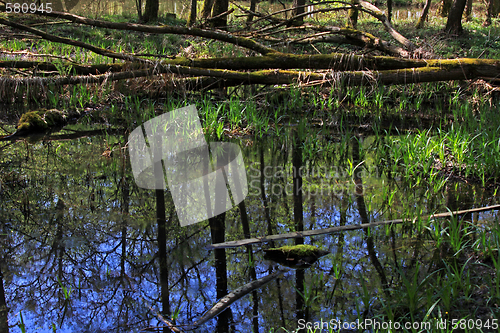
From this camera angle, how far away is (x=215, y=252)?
8.91ft

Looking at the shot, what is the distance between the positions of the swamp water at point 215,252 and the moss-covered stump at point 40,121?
99cm

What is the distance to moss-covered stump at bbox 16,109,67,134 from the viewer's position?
534 cm

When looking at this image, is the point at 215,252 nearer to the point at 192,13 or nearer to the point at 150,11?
the point at 192,13

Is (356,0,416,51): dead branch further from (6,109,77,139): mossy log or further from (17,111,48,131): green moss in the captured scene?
(17,111,48,131): green moss

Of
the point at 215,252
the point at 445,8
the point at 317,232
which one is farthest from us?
the point at 445,8

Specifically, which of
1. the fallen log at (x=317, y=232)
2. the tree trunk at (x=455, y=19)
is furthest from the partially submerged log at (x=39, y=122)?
the tree trunk at (x=455, y=19)

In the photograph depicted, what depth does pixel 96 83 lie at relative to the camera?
6.50m

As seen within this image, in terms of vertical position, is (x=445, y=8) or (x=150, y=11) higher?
(x=445, y=8)

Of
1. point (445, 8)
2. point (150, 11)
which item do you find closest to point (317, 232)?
point (150, 11)

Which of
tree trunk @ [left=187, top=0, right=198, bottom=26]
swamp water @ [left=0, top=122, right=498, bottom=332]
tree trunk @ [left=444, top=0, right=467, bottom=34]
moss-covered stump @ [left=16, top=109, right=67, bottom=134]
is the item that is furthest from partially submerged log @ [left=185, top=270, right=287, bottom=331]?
tree trunk @ [left=444, top=0, right=467, bottom=34]

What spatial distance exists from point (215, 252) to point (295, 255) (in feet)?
1.76

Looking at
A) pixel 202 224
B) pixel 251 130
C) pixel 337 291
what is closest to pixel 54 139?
pixel 251 130

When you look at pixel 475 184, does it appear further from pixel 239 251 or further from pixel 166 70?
pixel 166 70

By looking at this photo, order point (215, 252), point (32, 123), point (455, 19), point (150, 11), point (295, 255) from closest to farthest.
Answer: point (295, 255) < point (215, 252) < point (32, 123) < point (455, 19) < point (150, 11)
